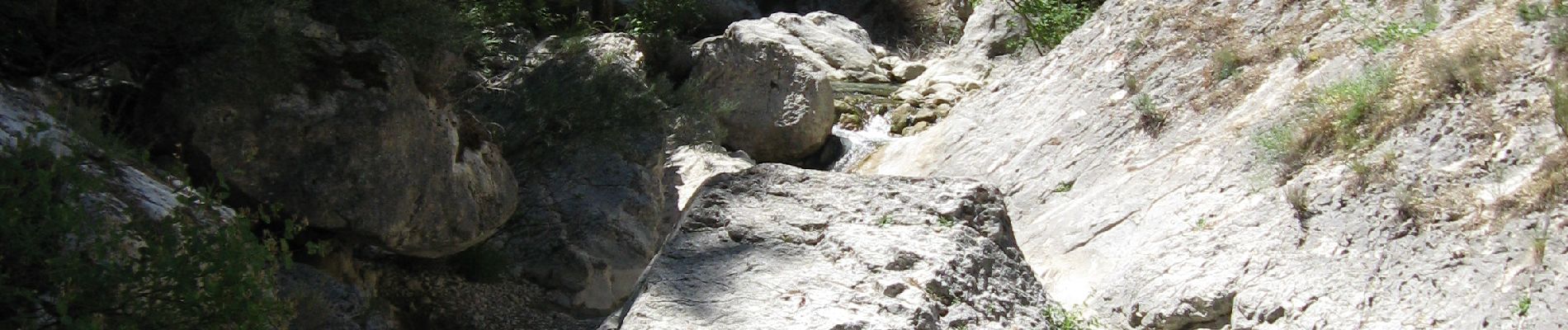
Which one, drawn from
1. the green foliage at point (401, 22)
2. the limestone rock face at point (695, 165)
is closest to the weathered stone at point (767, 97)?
the limestone rock face at point (695, 165)

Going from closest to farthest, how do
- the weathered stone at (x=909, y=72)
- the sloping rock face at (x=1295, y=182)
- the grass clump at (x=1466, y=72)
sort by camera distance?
1. the sloping rock face at (x=1295, y=182)
2. the grass clump at (x=1466, y=72)
3. the weathered stone at (x=909, y=72)

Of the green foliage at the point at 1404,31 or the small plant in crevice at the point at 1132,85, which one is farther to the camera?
the small plant in crevice at the point at 1132,85

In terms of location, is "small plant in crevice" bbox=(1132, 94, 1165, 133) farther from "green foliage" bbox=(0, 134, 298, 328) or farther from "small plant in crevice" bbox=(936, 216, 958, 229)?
"green foliage" bbox=(0, 134, 298, 328)

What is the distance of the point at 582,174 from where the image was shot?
31.1ft

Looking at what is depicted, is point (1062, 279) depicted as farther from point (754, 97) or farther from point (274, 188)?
point (754, 97)

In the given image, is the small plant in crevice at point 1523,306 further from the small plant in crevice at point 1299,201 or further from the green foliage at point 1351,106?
the green foliage at point 1351,106

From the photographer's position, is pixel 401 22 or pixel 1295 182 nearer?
pixel 1295 182

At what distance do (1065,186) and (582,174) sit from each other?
405 cm

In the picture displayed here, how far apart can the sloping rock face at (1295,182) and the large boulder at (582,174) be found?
2.69 meters

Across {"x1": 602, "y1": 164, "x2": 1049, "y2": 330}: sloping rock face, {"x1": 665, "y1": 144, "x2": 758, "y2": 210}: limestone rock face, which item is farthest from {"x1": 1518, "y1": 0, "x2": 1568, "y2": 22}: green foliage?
{"x1": 665, "y1": 144, "x2": 758, "y2": 210}: limestone rock face

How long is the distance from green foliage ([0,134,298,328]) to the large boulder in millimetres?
4988

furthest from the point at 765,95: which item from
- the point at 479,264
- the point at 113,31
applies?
the point at 113,31

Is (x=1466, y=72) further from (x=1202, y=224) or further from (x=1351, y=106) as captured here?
(x=1202, y=224)

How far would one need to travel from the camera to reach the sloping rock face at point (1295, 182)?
13.7ft
